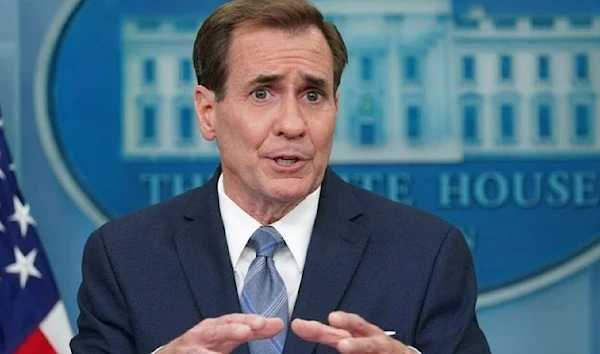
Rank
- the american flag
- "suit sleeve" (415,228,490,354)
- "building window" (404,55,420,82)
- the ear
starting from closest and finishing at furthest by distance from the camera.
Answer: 1. "suit sleeve" (415,228,490,354)
2. the ear
3. the american flag
4. "building window" (404,55,420,82)

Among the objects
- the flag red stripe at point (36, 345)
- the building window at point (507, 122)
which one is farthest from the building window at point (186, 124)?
the building window at point (507, 122)

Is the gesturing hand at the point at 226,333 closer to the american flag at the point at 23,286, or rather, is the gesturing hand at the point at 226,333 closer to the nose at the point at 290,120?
the nose at the point at 290,120

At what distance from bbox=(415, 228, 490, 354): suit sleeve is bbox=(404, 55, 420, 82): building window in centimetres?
126

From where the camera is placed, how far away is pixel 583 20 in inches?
154

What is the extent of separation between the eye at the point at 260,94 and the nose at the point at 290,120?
0.16 ft

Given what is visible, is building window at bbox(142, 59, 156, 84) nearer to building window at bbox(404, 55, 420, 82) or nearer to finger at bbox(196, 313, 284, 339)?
building window at bbox(404, 55, 420, 82)

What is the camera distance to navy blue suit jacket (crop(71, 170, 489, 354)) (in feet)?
8.38

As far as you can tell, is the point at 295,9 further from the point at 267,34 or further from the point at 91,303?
the point at 91,303

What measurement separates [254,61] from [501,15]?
1.50 m

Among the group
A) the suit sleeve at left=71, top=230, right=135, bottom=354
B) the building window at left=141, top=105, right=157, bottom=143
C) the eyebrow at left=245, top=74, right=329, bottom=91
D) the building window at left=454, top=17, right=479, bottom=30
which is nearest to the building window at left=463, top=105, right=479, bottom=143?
the building window at left=454, top=17, right=479, bottom=30

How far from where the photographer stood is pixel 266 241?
266 centimetres

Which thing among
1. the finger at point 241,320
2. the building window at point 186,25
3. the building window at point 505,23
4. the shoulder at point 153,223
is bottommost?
the finger at point 241,320

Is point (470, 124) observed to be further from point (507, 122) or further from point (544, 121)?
point (544, 121)

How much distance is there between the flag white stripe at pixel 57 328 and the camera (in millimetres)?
3672
